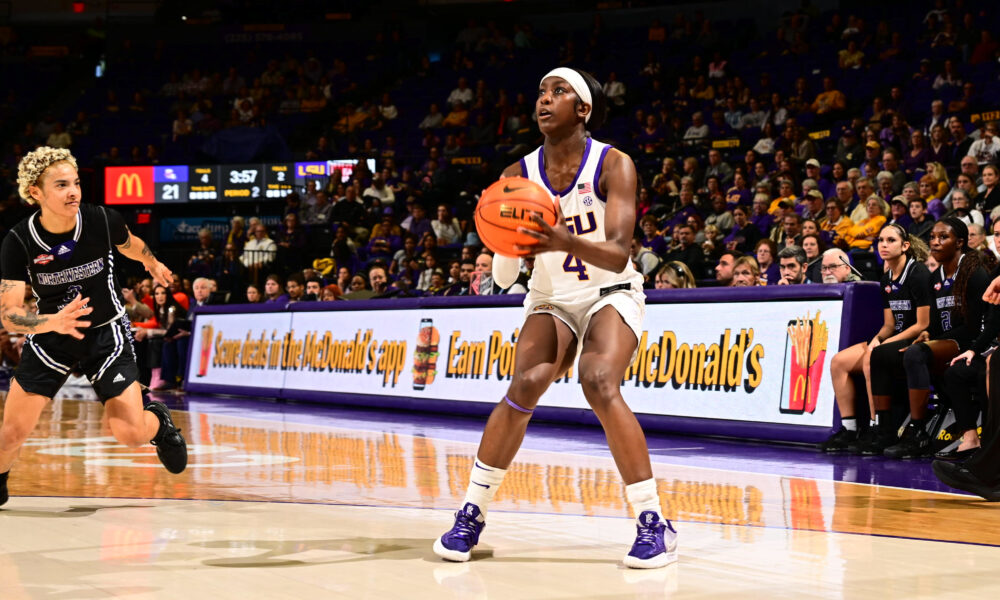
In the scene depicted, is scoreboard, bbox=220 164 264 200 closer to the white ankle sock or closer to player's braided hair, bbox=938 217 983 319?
player's braided hair, bbox=938 217 983 319

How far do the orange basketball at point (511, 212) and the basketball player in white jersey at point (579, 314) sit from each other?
0.10 meters

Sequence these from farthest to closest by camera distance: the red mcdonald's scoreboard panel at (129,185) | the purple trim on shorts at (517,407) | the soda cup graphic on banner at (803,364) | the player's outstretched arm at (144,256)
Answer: the red mcdonald's scoreboard panel at (129,185)
the soda cup graphic on banner at (803,364)
the player's outstretched arm at (144,256)
the purple trim on shorts at (517,407)

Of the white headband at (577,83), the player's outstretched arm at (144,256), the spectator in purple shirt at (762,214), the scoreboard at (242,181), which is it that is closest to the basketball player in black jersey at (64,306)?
the player's outstretched arm at (144,256)

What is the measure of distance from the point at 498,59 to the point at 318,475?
19187mm

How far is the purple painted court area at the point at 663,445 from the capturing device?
6.93m

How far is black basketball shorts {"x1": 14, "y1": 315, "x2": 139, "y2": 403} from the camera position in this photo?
5.40 meters

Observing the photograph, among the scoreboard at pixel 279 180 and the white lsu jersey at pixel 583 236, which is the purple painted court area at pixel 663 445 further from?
the scoreboard at pixel 279 180

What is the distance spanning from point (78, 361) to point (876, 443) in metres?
5.37

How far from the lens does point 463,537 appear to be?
4.12 metres

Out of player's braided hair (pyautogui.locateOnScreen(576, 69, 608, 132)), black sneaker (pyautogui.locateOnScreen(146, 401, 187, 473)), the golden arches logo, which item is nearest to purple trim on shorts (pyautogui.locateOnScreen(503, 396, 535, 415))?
player's braided hair (pyautogui.locateOnScreen(576, 69, 608, 132))

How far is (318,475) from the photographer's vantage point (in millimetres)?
6754

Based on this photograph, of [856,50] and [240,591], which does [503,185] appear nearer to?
[240,591]

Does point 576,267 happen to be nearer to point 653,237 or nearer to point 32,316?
point 32,316

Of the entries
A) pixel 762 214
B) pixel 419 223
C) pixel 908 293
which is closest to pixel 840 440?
pixel 908 293
